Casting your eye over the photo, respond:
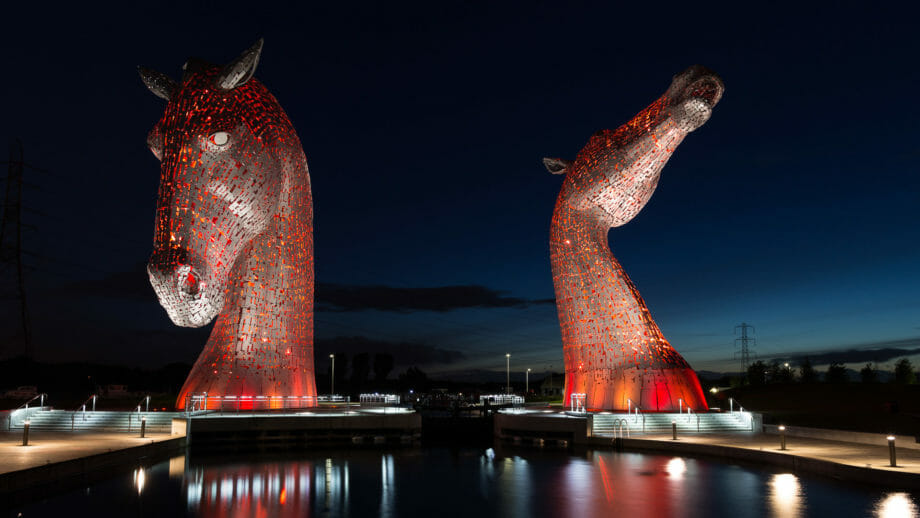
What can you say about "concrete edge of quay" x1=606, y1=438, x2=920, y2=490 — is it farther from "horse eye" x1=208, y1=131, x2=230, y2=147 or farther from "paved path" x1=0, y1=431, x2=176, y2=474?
"horse eye" x1=208, y1=131, x2=230, y2=147

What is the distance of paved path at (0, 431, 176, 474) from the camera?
45.1 ft

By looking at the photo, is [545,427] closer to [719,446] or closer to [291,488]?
[719,446]

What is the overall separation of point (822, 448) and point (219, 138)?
16.9 metres

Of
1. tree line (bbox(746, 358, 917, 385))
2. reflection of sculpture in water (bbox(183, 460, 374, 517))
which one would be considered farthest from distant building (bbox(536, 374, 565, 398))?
reflection of sculpture in water (bbox(183, 460, 374, 517))

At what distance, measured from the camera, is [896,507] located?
38.0 feet

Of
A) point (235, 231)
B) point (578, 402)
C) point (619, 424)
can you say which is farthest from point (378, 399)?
point (235, 231)

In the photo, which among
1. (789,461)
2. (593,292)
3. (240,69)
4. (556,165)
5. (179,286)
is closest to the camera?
(789,461)

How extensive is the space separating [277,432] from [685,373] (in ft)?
41.5

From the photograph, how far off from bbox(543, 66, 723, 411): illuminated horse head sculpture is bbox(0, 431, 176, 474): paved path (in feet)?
43.2

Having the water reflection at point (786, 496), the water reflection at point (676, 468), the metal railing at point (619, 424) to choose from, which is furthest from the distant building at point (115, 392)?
the water reflection at point (786, 496)

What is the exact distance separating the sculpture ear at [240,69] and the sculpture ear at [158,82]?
185cm

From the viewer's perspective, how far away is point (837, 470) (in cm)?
1433

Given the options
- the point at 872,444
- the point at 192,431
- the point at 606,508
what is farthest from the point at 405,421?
the point at 872,444

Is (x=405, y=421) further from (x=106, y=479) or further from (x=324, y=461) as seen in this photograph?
(x=106, y=479)
